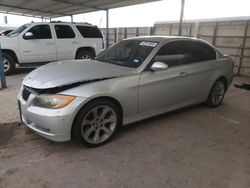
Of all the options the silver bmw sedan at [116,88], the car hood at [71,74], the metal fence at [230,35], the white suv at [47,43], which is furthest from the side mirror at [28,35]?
the metal fence at [230,35]

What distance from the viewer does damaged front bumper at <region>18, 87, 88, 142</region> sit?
8.71 feet

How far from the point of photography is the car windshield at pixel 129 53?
3539mm

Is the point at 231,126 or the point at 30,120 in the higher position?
the point at 30,120

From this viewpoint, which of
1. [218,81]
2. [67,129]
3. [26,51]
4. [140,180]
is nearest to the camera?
[140,180]

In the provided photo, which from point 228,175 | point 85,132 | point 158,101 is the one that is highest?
point 158,101

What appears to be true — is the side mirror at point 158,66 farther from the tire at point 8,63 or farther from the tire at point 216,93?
the tire at point 8,63

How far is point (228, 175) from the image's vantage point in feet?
8.45

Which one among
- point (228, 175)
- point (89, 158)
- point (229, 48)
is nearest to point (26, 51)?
point (89, 158)

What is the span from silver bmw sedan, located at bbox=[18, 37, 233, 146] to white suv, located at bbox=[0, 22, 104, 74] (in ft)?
15.5

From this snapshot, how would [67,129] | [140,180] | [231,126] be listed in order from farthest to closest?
[231,126], [67,129], [140,180]

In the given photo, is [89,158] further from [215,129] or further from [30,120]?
[215,129]

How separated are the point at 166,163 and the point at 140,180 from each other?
1.62ft

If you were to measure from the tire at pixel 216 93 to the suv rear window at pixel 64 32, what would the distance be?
5.96 metres

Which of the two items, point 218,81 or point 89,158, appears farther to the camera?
point 218,81
